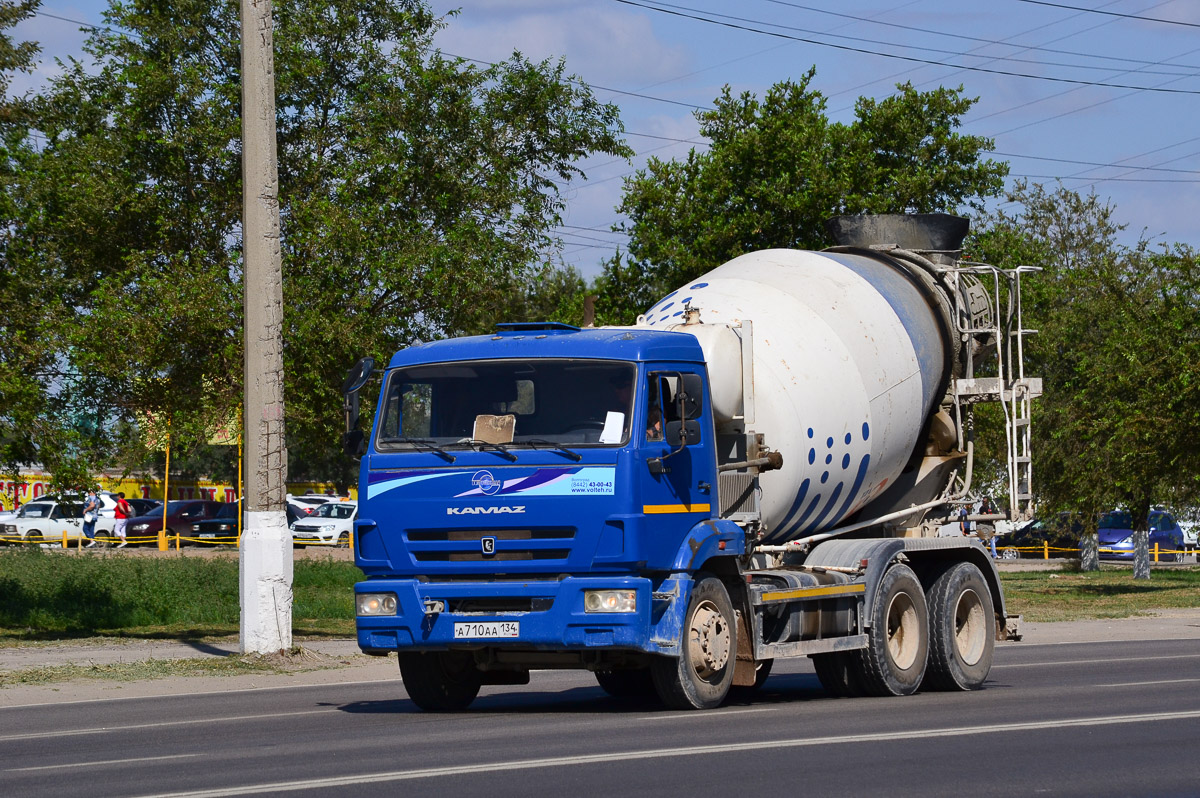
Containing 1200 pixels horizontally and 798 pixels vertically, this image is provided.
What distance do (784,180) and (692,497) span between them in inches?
1075

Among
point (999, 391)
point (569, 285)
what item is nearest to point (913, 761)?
point (999, 391)

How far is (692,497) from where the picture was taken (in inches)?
476

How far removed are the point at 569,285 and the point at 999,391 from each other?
68.3m

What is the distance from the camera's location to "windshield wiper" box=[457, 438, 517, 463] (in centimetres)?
1160

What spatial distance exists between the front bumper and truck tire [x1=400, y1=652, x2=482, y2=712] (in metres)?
0.85

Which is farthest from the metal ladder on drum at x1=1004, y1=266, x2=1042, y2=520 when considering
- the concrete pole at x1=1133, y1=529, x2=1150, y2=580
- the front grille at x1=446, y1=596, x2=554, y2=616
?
the concrete pole at x1=1133, y1=529, x2=1150, y2=580

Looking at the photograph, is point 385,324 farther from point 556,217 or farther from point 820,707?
point 820,707

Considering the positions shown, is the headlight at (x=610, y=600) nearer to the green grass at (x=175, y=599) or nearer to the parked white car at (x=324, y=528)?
the green grass at (x=175, y=599)

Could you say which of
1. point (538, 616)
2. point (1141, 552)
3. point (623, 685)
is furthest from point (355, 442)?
point (1141, 552)

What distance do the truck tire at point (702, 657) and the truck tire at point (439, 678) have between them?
179cm

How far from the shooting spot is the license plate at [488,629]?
11453 millimetres

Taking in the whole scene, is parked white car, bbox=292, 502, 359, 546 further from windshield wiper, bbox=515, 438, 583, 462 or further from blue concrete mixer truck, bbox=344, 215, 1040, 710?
windshield wiper, bbox=515, 438, 583, 462

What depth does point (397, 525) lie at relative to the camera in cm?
1184

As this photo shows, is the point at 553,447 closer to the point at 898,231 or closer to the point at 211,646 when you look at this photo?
the point at 898,231
